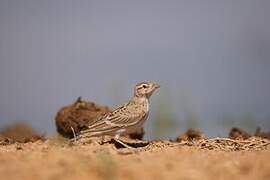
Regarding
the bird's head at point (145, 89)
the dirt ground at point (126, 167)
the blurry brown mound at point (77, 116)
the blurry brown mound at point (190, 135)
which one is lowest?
the blurry brown mound at point (190, 135)

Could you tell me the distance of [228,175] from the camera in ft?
22.7

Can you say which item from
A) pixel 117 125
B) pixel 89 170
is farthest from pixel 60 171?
pixel 117 125

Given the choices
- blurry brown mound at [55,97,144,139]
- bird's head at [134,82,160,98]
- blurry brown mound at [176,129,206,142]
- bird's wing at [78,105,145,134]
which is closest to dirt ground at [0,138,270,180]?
bird's wing at [78,105,145,134]

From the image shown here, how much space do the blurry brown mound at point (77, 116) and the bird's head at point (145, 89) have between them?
5.89 feet

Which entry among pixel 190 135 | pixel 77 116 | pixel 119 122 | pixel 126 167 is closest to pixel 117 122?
pixel 119 122

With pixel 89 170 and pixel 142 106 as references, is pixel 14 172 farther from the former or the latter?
pixel 142 106

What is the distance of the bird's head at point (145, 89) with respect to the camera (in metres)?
12.5

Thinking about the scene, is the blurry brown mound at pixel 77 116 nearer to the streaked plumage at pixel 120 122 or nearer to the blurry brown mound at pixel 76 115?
the blurry brown mound at pixel 76 115

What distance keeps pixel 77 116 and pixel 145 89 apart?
229 cm

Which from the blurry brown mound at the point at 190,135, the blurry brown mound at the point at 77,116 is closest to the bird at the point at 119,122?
the blurry brown mound at the point at 190,135

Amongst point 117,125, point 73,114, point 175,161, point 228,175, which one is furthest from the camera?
point 73,114

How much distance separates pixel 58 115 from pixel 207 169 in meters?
7.70

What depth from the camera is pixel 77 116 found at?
561 inches

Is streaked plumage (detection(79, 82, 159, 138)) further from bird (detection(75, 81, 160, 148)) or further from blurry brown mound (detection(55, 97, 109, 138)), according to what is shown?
blurry brown mound (detection(55, 97, 109, 138))
